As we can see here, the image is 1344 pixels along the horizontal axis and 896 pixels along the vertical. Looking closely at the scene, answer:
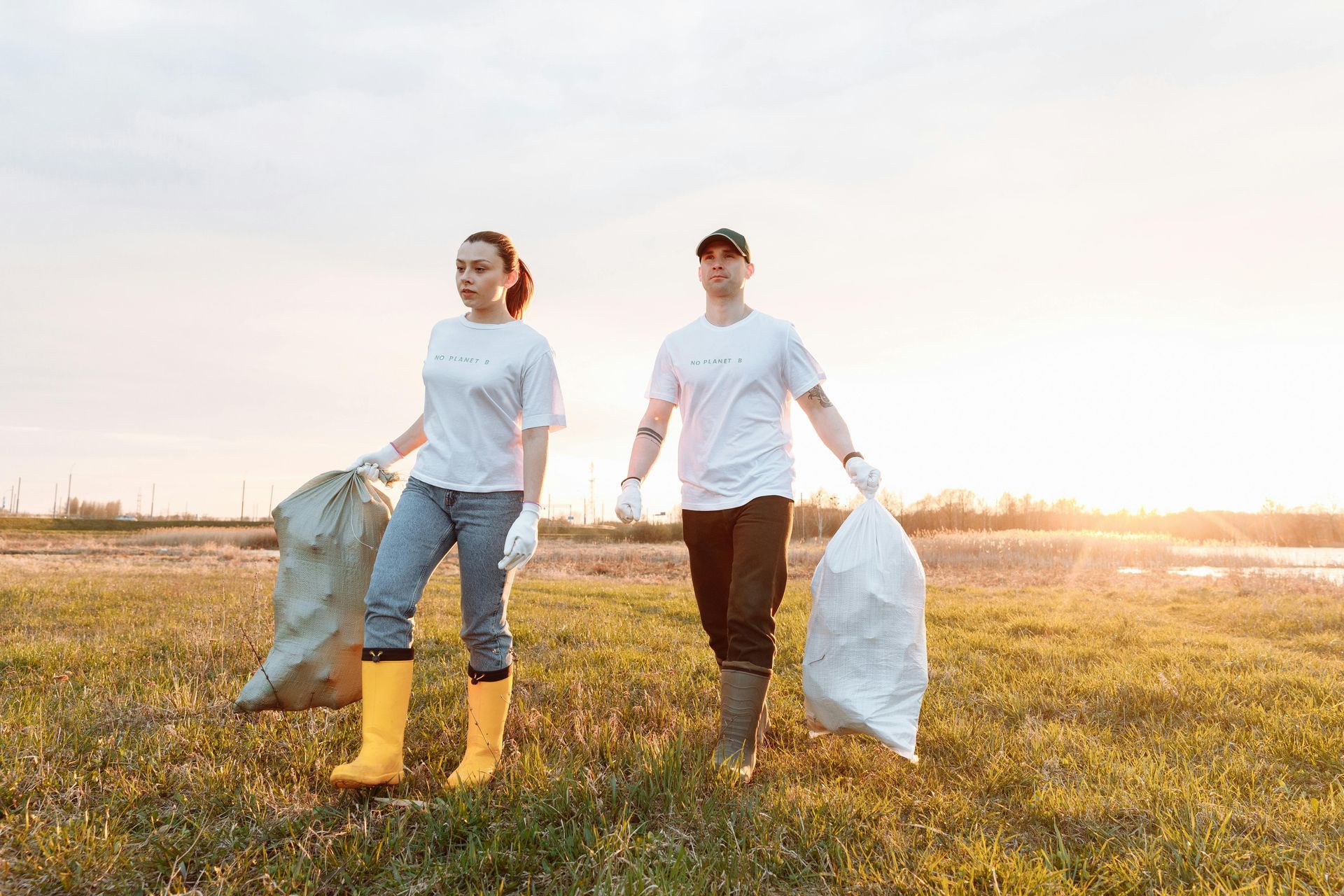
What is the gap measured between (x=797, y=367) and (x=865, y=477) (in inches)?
22.5

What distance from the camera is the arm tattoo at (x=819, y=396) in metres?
3.53

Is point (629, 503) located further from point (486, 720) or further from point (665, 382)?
point (486, 720)

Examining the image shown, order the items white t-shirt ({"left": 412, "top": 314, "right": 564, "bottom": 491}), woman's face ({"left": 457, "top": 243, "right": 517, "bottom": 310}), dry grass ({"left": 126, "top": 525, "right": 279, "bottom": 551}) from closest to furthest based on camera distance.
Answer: white t-shirt ({"left": 412, "top": 314, "right": 564, "bottom": 491})
woman's face ({"left": 457, "top": 243, "right": 517, "bottom": 310})
dry grass ({"left": 126, "top": 525, "right": 279, "bottom": 551})

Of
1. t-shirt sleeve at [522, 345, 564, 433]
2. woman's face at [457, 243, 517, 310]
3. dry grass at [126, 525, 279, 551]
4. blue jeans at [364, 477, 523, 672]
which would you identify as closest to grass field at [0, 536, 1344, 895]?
blue jeans at [364, 477, 523, 672]

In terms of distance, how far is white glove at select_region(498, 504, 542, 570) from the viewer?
3.01 metres

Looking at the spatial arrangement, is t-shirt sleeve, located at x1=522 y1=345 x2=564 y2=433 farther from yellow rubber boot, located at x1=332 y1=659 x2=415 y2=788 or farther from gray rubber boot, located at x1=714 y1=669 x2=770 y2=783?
gray rubber boot, located at x1=714 y1=669 x2=770 y2=783

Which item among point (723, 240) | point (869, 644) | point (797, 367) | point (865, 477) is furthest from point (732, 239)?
point (869, 644)

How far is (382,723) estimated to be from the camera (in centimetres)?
286

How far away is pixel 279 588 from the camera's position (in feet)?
10.7

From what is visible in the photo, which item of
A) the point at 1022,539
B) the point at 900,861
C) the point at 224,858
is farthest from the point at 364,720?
the point at 1022,539

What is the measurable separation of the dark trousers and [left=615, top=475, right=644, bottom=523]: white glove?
27cm

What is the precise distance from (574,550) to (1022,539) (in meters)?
15.0

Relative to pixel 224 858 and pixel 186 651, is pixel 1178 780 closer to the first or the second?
pixel 224 858

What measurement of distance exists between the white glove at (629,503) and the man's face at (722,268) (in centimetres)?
96
